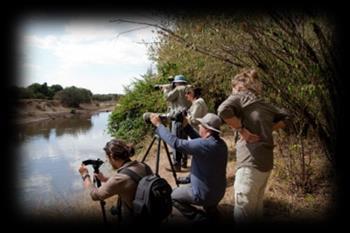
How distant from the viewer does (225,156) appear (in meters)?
3.47

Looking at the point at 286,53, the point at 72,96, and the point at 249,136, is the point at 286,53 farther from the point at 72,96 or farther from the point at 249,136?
the point at 72,96

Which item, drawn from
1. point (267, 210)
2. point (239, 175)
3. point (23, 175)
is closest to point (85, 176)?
point (239, 175)

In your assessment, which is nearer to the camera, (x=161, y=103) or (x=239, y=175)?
(x=239, y=175)

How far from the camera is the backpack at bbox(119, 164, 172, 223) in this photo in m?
2.91

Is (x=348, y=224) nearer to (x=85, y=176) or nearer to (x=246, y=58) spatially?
(x=246, y=58)

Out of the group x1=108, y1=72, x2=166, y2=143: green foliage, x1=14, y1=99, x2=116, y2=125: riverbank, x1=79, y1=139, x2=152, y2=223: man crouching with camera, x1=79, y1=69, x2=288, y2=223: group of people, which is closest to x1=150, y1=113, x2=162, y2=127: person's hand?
x1=79, y1=69, x2=288, y2=223: group of people

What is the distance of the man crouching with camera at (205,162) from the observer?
Result: 3.32m

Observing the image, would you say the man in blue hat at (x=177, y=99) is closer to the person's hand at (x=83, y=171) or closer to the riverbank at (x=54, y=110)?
the person's hand at (x=83, y=171)

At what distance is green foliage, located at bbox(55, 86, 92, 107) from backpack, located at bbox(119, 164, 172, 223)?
447 inches

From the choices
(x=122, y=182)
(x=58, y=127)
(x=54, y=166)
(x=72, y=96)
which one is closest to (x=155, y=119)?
(x=122, y=182)

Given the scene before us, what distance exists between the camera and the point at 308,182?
5.01 meters

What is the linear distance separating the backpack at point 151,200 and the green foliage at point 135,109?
7.73 metres

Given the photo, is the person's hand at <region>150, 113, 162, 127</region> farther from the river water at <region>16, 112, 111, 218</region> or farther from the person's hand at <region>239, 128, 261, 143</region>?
the river water at <region>16, 112, 111, 218</region>

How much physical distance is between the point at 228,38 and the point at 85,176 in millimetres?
2715
